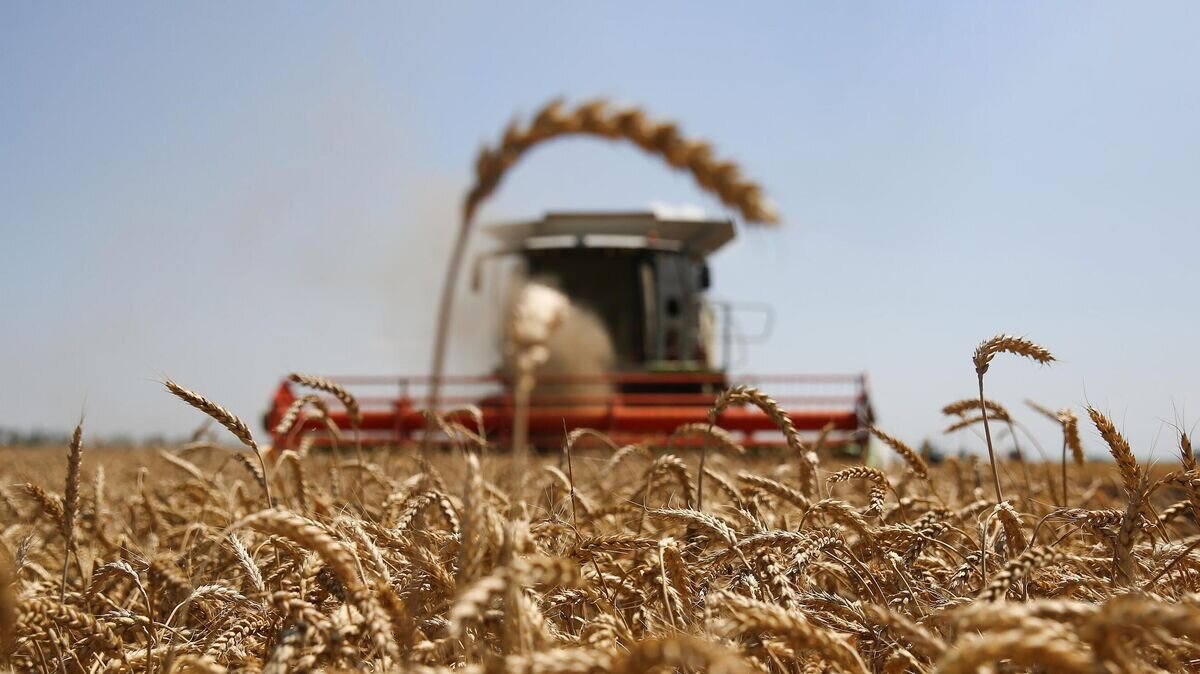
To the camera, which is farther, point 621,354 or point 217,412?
point 621,354

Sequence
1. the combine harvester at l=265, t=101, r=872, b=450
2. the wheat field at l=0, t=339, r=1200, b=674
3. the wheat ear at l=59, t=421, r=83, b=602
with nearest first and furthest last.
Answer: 1. the wheat field at l=0, t=339, r=1200, b=674
2. the wheat ear at l=59, t=421, r=83, b=602
3. the combine harvester at l=265, t=101, r=872, b=450

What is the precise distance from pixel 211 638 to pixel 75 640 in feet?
1.14

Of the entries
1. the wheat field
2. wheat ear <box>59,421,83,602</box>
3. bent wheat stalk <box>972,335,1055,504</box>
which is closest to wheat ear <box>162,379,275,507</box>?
the wheat field

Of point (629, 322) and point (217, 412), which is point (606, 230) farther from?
point (217, 412)

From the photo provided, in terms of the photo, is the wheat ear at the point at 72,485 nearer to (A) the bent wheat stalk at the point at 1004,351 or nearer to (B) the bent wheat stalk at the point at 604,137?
(B) the bent wheat stalk at the point at 604,137

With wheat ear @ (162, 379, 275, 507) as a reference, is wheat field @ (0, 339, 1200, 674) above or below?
below

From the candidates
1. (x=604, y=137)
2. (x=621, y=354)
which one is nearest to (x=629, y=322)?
(x=621, y=354)

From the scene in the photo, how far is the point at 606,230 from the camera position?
11.9 meters

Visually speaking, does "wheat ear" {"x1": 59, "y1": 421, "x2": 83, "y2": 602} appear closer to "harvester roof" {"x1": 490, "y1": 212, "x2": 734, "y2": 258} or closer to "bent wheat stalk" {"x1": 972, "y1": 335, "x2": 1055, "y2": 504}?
"bent wheat stalk" {"x1": 972, "y1": 335, "x2": 1055, "y2": 504}

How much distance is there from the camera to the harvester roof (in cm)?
1153

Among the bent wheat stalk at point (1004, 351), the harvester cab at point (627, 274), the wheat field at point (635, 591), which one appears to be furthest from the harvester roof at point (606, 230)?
the bent wheat stalk at point (1004, 351)

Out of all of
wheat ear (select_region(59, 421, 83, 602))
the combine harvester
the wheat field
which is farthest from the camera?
the combine harvester

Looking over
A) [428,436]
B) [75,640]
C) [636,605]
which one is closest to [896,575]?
[636,605]

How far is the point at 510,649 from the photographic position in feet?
3.18
